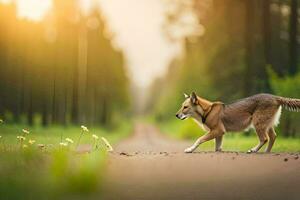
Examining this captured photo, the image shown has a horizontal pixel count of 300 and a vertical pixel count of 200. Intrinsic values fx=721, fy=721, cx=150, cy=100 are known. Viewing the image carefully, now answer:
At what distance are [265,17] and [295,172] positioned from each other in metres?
19.7

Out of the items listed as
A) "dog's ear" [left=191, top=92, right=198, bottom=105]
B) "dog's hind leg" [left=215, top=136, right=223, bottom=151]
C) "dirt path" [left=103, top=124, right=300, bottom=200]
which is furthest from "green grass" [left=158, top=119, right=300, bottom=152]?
"dirt path" [left=103, top=124, right=300, bottom=200]

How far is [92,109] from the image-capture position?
5775 centimetres

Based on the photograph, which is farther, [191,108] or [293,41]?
[293,41]

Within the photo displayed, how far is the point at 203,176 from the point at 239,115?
13.5ft

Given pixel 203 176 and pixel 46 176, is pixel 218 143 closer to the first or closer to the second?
pixel 203 176

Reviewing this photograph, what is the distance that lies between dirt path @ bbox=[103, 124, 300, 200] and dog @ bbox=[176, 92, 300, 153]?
1.57m

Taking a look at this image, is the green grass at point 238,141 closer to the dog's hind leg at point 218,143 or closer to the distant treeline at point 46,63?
the dog's hind leg at point 218,143

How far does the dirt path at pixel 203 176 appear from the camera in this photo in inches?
452

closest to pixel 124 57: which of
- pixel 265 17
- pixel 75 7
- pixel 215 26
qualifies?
pixel 75 7

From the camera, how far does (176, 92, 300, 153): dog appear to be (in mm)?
16469

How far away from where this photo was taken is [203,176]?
1280cm

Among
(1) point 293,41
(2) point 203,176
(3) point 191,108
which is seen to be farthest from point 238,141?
(2) point 203,176

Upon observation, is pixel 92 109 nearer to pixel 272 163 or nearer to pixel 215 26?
pixel 215 26

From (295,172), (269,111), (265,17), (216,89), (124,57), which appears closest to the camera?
(295,172)
